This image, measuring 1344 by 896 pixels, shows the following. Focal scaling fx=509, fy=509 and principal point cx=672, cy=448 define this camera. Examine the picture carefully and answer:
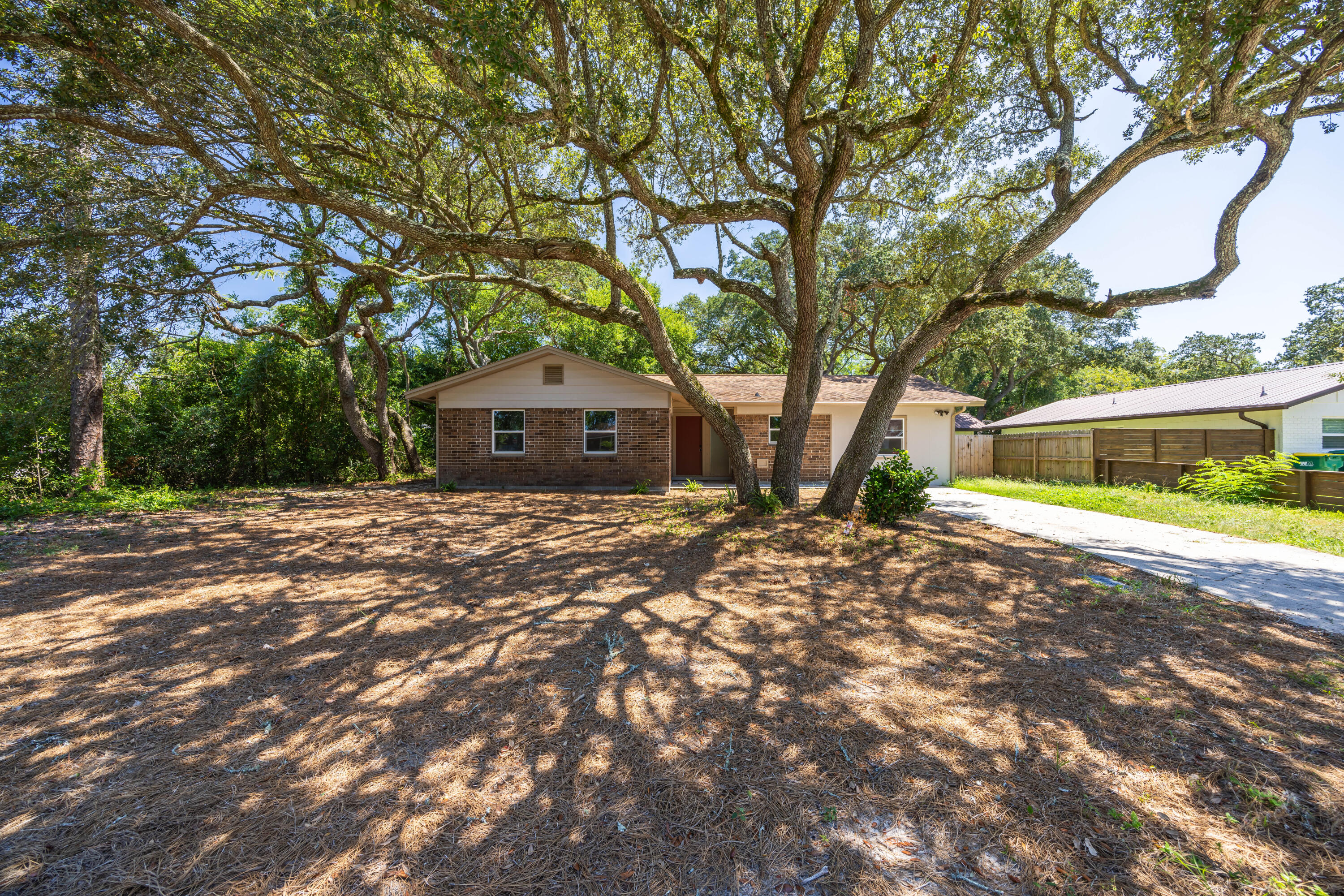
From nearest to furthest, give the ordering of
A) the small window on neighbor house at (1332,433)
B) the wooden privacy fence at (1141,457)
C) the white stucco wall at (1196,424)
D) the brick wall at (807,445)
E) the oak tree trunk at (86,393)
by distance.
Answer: the oak tree trunk at (86,393) < the wooden privacy fence at (1141,457) < the white stucco wall at (1196,424) < the small window on neighbor house at (1332,433) < the brick wall at (807,445)

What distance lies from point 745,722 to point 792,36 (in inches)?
334

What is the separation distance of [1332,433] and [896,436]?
356 inches

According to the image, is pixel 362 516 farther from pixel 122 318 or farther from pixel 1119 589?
pixel 1119 589

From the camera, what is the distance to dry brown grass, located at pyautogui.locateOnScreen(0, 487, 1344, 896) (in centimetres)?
180

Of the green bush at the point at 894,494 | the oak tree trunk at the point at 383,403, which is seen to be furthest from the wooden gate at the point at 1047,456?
the oak tree trunk at the point at 383,403

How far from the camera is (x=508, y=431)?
13.5m

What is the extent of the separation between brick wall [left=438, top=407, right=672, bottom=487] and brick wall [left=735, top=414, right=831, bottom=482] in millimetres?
3126

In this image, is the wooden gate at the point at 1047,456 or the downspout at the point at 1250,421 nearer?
the downspout at the point at 1250,421

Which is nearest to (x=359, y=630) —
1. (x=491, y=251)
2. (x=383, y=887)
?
(x=383, y=887)

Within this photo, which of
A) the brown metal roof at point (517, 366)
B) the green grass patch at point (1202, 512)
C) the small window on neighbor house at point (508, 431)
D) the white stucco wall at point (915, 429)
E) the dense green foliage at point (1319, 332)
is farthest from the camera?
the dense green foliage at point (1319, 332)

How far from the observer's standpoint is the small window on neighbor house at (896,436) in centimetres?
1581

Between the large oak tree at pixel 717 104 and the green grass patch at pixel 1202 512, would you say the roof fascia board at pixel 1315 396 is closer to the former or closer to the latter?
the green grass patch at pixel 1202 512

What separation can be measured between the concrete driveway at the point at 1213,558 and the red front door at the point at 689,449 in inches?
322

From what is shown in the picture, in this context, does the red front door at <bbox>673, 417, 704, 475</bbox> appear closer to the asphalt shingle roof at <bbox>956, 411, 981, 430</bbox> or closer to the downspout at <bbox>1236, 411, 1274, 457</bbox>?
the asphalt shingle roof at <bbox>956, 411, 981, 430</bbox>
